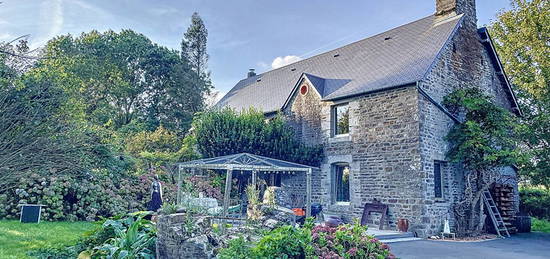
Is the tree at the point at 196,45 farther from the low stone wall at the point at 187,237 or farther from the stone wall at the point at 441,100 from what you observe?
the low stone wall at the point at 187,237

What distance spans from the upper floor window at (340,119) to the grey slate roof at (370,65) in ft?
1.99

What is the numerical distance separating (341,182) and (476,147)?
496 centimetres

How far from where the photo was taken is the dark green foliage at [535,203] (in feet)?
56.4

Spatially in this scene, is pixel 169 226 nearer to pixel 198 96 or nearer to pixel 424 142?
pixel 424 142

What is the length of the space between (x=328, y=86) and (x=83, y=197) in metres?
10.2

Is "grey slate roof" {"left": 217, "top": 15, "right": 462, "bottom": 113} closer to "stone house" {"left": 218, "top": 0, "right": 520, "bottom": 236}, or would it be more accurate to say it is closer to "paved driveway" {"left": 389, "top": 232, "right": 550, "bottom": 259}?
"stone house" {"left": 218, "top": 0, "right": 520, "bottom": 236}

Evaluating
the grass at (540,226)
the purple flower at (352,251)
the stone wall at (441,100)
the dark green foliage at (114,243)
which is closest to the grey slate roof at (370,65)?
the stone wall at (441,100)

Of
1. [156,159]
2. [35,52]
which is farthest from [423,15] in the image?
[35,52]

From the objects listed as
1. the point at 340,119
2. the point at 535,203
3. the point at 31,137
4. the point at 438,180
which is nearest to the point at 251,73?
the point at 340,119

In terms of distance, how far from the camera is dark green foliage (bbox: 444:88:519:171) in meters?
12.6

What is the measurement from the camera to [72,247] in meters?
7.56

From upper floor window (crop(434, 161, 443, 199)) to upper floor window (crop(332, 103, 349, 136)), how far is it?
3.47m

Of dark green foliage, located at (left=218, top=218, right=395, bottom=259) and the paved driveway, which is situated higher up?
dark green foliage, located at (left=218, top=218, right=395, bottom=259)

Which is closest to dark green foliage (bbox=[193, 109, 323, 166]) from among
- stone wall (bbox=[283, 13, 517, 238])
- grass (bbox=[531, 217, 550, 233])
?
stone wall (bbox=[283, 13, 517, 238])
